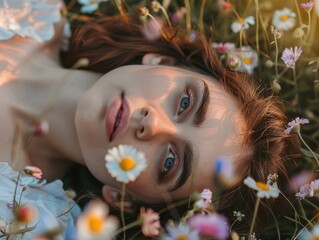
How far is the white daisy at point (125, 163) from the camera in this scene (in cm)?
112

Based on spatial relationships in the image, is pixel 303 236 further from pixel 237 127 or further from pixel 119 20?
pixel 119 20

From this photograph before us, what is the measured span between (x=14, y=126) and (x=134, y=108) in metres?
0.42

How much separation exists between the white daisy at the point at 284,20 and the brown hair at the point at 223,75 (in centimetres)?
25

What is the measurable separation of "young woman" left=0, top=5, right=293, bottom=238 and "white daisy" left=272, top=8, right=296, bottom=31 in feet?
0.83

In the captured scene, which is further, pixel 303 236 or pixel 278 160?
pixel 278 160

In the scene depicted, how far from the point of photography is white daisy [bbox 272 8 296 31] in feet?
6.47

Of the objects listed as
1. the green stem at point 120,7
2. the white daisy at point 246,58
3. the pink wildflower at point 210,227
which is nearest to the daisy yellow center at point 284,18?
the white daisy at point 246,58

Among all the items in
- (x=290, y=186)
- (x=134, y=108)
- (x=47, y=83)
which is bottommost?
(x=290, y=186)

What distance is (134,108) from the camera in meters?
1.48

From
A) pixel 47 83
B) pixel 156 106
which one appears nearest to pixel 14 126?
pixel 47 83

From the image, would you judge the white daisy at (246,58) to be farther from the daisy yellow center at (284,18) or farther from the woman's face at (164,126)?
the woman's face at (164,126)

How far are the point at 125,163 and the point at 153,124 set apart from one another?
11.5 inches

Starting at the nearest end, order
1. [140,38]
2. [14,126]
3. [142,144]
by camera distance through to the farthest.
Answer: [142,144] < [14,126] < [140,38]

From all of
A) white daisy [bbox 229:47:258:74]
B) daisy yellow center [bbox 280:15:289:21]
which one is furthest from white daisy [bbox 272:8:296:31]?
white daisy [bbox 229:47:258:74]
